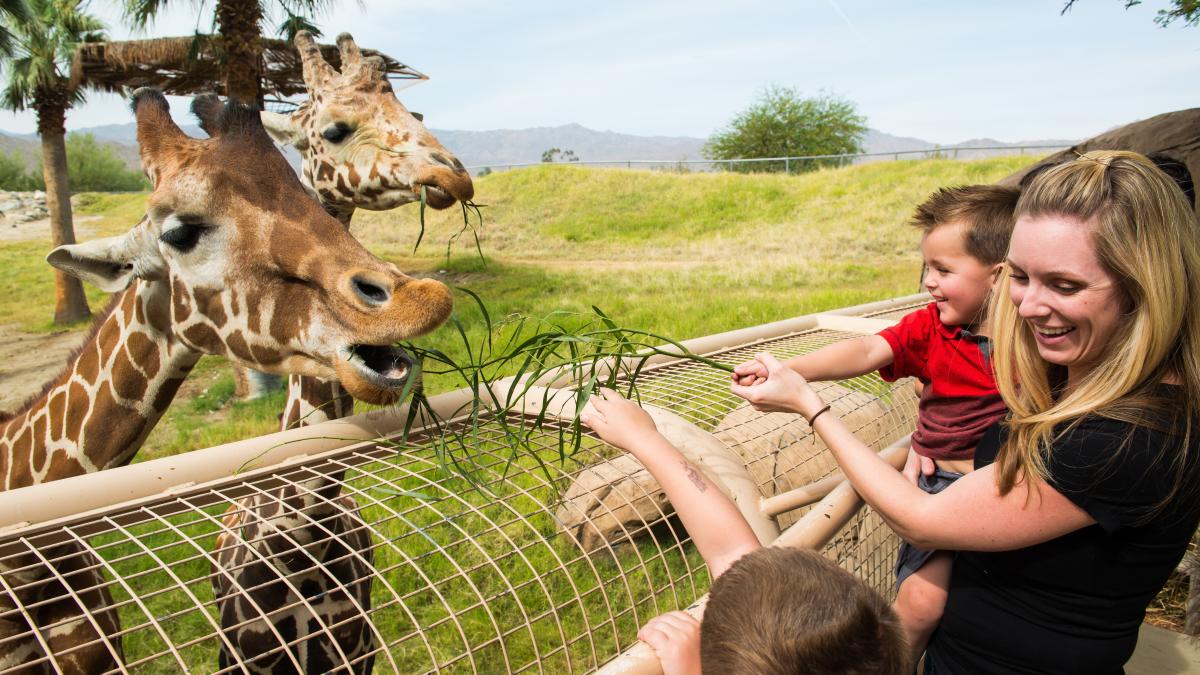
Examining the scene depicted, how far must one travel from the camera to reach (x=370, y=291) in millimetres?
2295

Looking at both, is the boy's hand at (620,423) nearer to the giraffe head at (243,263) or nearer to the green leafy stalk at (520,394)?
the green leafy stalk at (520,394)

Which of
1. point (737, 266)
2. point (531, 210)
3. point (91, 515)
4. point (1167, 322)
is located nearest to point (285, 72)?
point (737, 266)

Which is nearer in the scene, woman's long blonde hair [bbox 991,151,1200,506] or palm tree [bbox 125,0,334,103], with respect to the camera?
woman's long blonde hair [bbox 991,151,1200,506]

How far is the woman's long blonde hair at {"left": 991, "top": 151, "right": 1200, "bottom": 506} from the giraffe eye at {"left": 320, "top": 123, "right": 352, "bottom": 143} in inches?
146

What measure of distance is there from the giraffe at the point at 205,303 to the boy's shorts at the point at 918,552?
1423 millimetres

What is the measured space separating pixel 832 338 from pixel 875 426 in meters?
0.55

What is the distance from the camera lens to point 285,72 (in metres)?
12.8

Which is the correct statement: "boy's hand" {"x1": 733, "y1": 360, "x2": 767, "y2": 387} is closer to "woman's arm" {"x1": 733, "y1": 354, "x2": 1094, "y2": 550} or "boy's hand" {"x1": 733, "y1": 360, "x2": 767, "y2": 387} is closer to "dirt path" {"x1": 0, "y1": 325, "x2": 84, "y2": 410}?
"woman's arm" {"x1": 733, "y1": 354, "x2": 1094, "y2": 550}

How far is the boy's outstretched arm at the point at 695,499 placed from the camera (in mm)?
1591

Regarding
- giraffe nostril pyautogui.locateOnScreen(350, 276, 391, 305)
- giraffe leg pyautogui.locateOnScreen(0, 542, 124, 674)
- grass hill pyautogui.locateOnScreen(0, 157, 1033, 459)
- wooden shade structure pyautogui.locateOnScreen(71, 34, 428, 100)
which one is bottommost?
grass hill pyautogui.locateOnScreen(0, 157, 1033, 459)

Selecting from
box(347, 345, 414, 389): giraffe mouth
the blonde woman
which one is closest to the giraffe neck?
box(347, 345, 414, 389): giraffe mouth

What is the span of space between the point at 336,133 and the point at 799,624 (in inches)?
156

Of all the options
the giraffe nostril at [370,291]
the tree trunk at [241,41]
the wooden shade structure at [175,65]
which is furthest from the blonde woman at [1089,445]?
the wooden shade structure at [175,65]

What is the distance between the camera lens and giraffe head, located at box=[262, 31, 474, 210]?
161 inches
